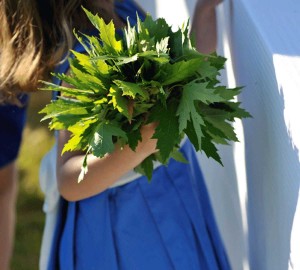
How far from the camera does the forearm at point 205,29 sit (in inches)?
72.6

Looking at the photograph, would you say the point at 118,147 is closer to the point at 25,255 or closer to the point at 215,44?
the point at 215,44

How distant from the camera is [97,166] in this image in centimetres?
143

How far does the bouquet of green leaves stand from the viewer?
1201 mm

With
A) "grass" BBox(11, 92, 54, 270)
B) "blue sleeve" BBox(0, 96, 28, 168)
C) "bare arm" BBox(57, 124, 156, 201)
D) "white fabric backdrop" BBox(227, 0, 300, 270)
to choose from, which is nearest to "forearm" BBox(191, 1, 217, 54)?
"white fabric backdrop" BBox(227, 0, 300, 270)

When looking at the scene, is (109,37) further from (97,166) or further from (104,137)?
(97,166)

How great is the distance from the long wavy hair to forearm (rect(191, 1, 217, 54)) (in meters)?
0.25

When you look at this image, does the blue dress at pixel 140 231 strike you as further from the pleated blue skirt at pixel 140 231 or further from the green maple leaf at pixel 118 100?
the green maple leaf at pixel 118 100

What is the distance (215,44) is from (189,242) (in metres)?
0.50

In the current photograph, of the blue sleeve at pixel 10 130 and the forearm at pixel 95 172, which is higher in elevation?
the blue sleeve at pixel 10 130

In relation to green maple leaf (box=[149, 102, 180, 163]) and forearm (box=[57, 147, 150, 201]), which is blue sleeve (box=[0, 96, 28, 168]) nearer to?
forearm (box=[57, 147, 150, 201])

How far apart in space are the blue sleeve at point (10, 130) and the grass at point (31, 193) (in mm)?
1007

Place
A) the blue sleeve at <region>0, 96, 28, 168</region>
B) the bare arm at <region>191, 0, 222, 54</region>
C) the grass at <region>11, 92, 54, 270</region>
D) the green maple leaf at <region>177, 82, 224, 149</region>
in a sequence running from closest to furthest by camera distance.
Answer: the green maple leaf at <region>177, 82, 224, 149</region> → the bare arm at <region>191, 0, 222, 54</region> → the blue sleeve at <region>0, 96, 28, 168</region> → the grass at <region>11, 92, 54, 270</region>

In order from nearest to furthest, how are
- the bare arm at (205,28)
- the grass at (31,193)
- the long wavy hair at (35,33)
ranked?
the long wavy hair at (35,33) → the bare arm at (205,28) → the grass at (31,193)

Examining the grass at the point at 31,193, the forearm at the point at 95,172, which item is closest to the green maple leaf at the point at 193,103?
the forearm at the point at 95,172
